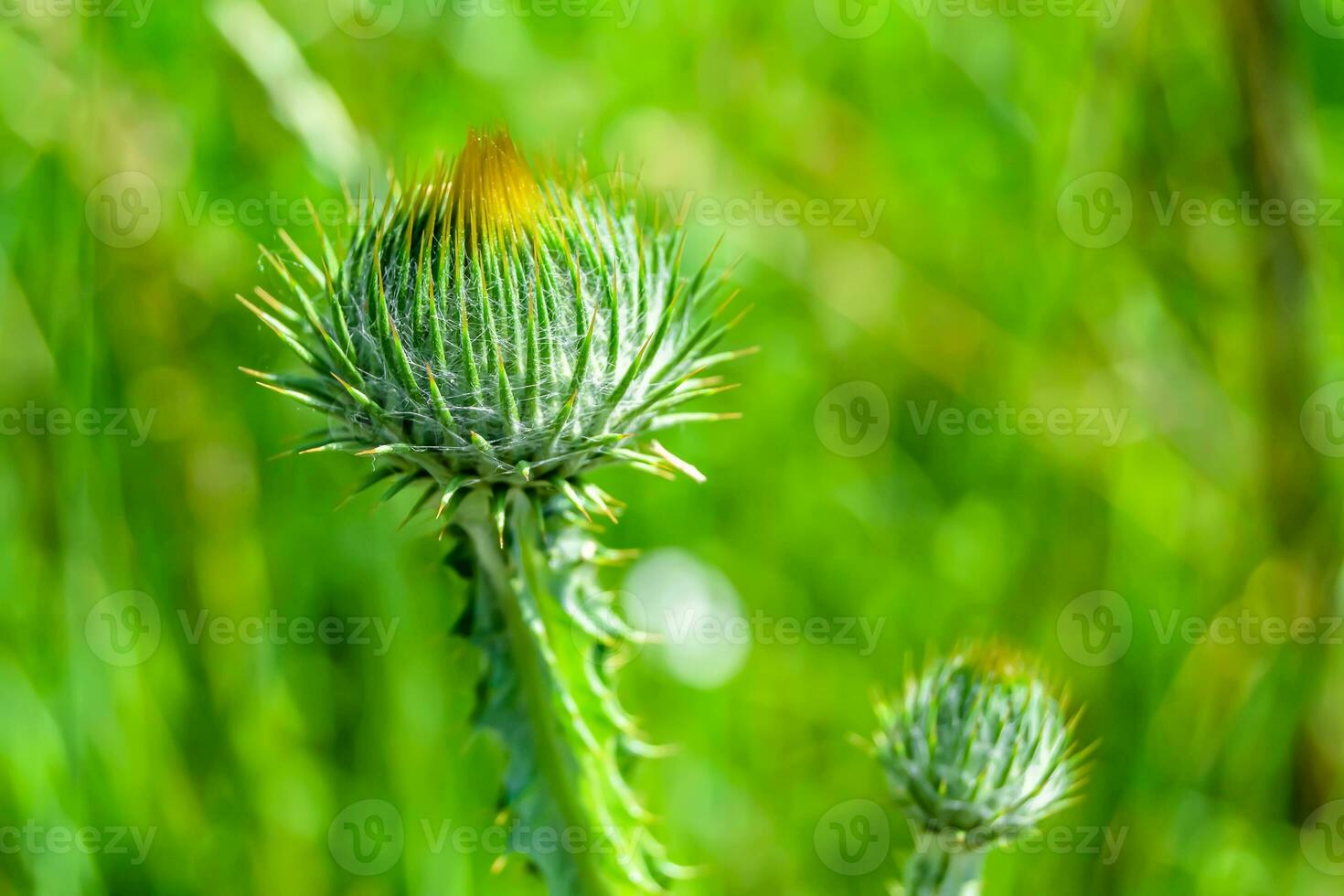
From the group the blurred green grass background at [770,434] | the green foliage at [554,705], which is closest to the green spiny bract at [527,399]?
the green foliage at [554,705]

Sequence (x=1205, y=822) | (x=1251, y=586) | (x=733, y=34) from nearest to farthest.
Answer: (x=1205, y=822) → (x=1251, y=586) → (x=733, y=34)

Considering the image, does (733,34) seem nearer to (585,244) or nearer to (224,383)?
(224,383)

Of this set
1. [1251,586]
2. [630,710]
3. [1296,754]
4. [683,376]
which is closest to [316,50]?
[630,710]

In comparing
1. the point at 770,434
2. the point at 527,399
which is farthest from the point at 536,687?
the point at 770,434

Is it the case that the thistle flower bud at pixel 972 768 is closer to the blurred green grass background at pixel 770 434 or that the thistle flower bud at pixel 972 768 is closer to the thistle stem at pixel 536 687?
the thistle stem at pixel 536 687

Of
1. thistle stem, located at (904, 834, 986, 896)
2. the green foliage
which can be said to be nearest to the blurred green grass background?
the green foliage
